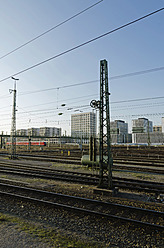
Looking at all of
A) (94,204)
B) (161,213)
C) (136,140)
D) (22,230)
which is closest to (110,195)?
(94,204)

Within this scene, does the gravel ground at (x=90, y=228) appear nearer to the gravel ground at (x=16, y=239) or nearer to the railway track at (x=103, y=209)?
the gravel ground at (x=16, y=239)

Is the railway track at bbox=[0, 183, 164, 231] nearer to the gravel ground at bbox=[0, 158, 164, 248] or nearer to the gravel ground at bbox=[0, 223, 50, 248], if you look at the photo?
the gravel ground at bbox=[0, 158, 164, 248]

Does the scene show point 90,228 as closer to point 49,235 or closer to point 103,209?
point 49,235

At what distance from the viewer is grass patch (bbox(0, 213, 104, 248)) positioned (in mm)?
4793

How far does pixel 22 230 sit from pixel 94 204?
3544 millimetres

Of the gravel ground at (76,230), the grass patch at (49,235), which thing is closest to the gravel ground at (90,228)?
the gravel ground at (76,230)

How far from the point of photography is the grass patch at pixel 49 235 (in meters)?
4.79

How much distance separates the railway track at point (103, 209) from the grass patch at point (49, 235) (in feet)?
5.32

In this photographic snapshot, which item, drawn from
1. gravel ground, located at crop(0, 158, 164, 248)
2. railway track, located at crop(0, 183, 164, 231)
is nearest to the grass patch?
gravel ground, located at crop(0, 158, 164, 248)

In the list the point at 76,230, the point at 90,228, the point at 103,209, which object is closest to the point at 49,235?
the point at 76,230

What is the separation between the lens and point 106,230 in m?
5.64

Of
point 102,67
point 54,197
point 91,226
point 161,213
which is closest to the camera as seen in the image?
point 91,226

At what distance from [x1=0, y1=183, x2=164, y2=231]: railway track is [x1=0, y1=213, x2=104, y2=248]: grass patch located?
162cm

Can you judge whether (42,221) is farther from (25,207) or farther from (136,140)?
(136,140)
